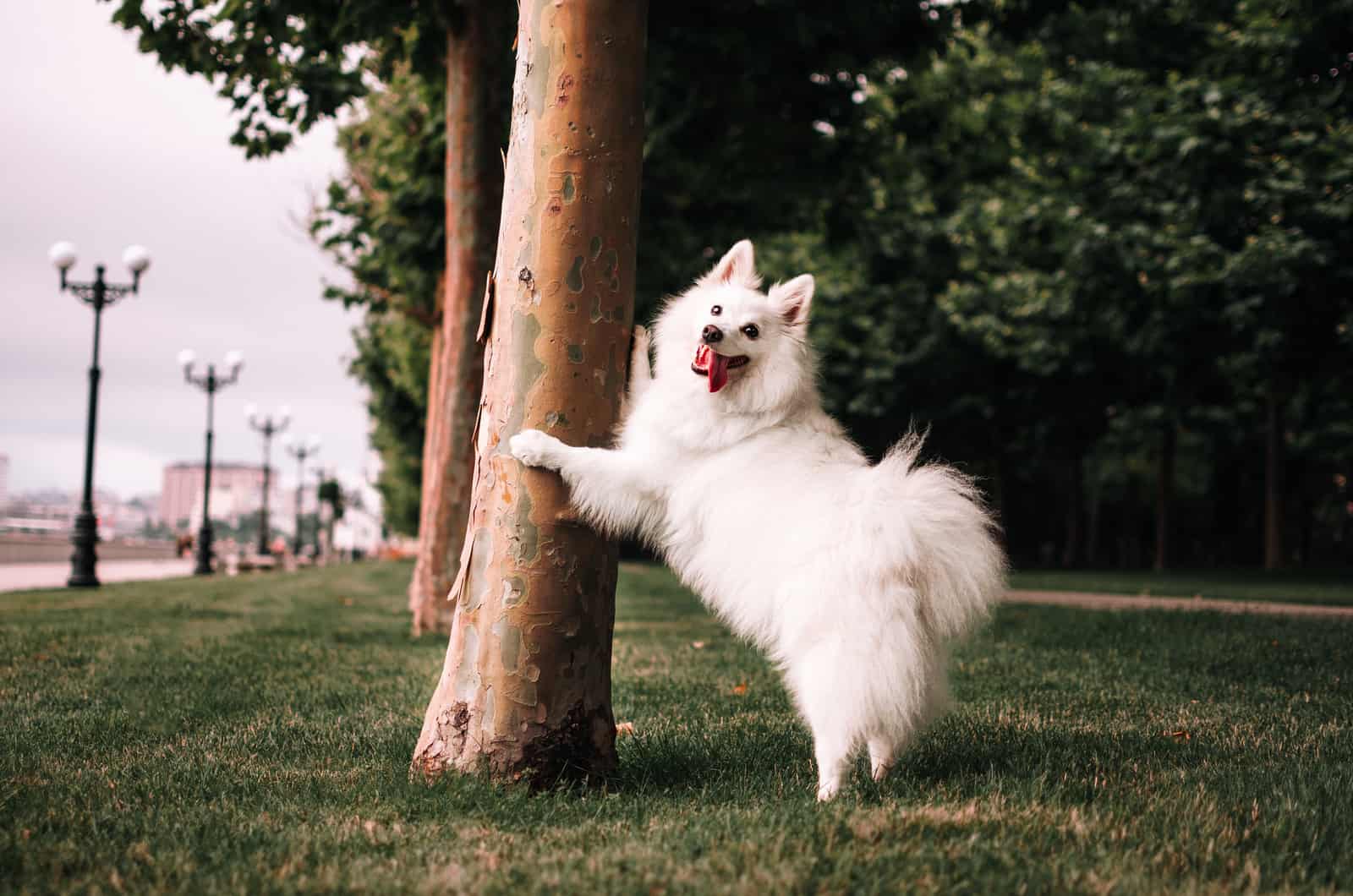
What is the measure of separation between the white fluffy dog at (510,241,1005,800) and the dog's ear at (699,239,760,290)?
65mm

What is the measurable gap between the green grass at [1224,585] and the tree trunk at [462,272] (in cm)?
758

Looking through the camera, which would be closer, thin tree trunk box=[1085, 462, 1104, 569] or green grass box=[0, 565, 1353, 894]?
green grass box=[0, 565, 1353, 894]

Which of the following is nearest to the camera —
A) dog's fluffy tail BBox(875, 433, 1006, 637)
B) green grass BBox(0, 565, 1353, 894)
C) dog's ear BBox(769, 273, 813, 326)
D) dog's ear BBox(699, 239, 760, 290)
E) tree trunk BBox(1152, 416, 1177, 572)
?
green grass BBox(0, 565, 1353, 894)

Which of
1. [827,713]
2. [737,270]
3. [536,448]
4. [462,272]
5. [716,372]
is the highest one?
[462,272]

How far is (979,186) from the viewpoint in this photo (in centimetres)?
2111

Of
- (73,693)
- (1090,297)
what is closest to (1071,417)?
(1090,297)

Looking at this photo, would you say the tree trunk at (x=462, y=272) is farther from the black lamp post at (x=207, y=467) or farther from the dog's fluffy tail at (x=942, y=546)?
the black lamp post at (x=207, y=467)

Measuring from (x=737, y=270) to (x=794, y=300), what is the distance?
0.34m

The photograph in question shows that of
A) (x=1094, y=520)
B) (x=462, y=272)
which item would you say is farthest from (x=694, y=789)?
(x=1094, y=520)

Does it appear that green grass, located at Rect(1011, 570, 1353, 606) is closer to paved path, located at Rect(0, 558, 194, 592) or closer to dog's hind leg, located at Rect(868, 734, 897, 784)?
dog's hind leg, located at Rect(868, 734, 897, 784)

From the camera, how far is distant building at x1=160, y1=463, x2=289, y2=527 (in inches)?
3981

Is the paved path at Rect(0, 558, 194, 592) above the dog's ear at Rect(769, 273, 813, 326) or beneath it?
beneath

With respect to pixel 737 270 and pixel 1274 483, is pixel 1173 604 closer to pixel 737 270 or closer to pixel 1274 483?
pixel 737 270

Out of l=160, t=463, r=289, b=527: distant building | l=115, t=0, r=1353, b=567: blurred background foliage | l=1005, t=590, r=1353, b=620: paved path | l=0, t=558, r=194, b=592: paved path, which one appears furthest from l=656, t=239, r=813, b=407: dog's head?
l=160, t=463, r=289, b=527: distant building
